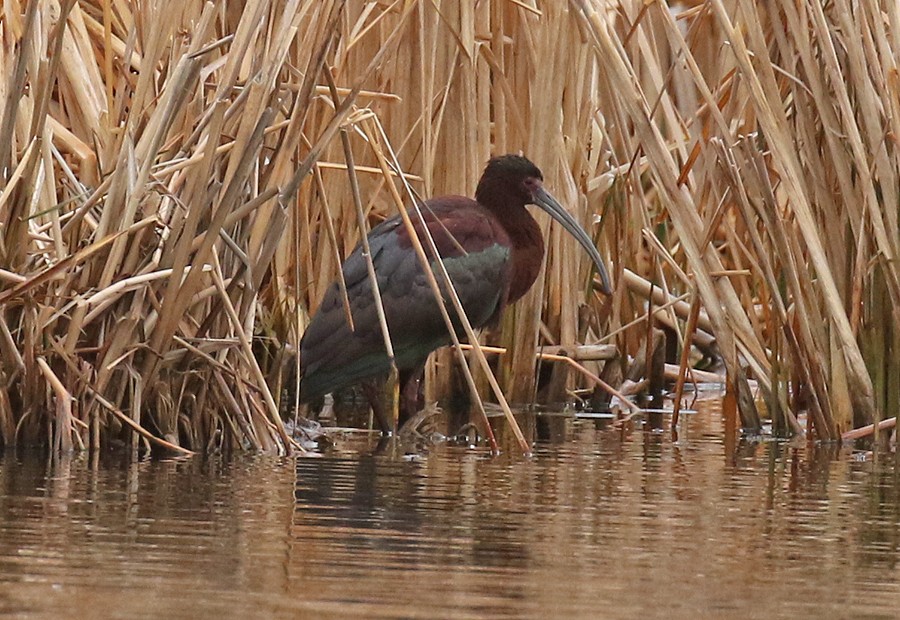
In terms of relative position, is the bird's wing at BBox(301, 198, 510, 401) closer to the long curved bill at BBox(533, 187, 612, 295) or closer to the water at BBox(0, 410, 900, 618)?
the long curved bill at BBox(533, 187, 612, 295)

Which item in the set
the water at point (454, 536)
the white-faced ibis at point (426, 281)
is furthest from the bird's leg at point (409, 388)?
the water at point (454, 536)

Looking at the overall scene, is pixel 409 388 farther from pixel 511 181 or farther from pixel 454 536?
pixel 454 536

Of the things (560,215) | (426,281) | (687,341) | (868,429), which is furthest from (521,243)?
(868,429)

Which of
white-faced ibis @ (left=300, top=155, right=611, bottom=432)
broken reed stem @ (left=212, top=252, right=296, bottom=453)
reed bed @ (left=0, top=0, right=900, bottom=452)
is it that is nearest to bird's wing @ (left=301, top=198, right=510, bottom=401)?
white-faced ibis @ (left=300, top=155, right=611, bottom=432)

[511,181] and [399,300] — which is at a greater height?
[511,181]

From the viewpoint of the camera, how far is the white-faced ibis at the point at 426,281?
7.29 metres

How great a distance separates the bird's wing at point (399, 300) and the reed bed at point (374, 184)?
0.24 meters

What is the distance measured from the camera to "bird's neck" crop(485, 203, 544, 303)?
7.78 meters

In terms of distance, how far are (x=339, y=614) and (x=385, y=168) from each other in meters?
2.52

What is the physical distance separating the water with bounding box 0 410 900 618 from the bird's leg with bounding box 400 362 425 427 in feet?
4.24

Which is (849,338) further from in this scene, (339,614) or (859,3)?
(339,614)

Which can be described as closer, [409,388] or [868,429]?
Result: [868,429]

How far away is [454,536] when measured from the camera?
171 inches

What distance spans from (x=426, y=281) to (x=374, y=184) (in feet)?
2.70
